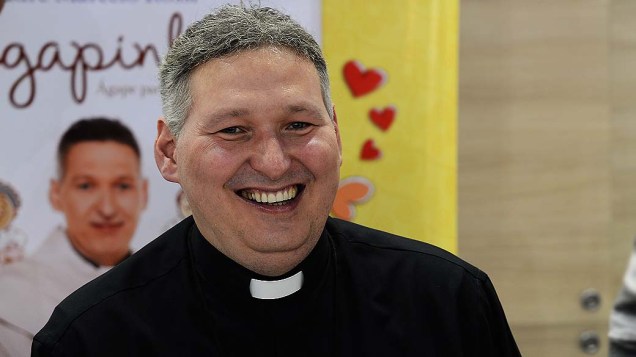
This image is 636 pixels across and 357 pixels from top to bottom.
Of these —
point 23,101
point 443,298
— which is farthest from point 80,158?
point 443,298

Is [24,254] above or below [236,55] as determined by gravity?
below

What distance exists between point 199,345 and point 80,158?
51 cm

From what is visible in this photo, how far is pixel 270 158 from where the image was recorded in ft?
4.30

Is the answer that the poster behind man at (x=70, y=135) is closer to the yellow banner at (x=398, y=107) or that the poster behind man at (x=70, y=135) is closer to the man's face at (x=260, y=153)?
the yellow banner at (x=398, y=107)

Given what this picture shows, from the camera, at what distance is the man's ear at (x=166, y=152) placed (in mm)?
1447

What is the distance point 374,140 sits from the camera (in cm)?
184

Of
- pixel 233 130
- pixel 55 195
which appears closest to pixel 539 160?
pixel 55 195

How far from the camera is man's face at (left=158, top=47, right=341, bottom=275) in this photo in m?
1.32

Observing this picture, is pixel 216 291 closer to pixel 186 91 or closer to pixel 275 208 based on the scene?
pixel 275 208

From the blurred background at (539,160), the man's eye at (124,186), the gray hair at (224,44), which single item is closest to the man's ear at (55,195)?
the man's eye at (124,186)

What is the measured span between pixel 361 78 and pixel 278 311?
1.77ft

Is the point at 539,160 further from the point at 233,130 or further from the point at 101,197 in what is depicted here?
the point at 233,130

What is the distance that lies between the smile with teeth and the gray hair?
0.13m

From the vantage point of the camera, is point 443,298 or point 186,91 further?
point 443,298
